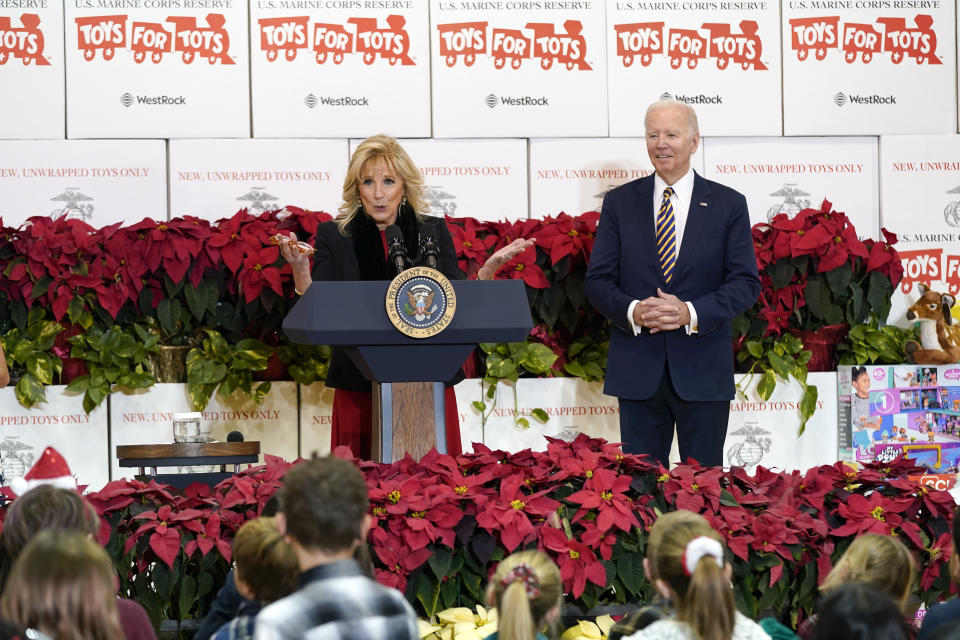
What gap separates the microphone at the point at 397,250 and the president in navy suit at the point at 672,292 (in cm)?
93

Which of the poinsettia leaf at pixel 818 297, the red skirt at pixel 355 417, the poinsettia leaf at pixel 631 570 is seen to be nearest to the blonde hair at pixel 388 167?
the red skirt at pixel 355 417

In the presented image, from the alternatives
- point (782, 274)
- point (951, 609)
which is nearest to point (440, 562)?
point (951, 609)

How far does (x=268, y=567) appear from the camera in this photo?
212 cm

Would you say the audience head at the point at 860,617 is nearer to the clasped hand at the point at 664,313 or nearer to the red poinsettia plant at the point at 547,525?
the red poinsettia plant at the point at 547,525

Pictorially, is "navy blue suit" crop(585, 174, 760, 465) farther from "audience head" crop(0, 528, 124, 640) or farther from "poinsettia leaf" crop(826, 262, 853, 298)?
"audience head" crop(0, 528, 124, 640)

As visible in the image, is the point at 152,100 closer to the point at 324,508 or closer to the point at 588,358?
the point at 588,358

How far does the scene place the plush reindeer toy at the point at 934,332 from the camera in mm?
4758

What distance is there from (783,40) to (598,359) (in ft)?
6.02

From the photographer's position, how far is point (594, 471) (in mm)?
2902

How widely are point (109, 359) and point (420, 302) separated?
1.74 metres

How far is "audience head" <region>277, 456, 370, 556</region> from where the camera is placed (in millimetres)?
1843

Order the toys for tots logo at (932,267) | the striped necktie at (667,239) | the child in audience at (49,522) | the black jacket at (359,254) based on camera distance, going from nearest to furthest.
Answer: the child in audience at (49,522)
the black jacket at (359,254)
the striped necktie at (667,239)
the toys for tots logo at (932,267)

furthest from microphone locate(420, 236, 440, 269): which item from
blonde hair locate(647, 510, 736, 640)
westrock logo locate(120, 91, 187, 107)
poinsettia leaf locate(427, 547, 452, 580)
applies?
westrock logo locate(120, 91, 187, 107)

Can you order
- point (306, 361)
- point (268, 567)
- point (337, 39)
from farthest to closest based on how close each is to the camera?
point (337, 39) < point (306, 361) < point (268, 567)
